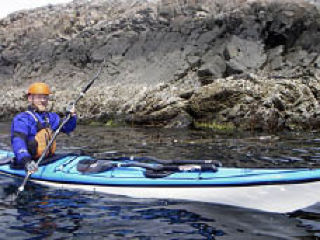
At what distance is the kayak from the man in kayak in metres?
0.44

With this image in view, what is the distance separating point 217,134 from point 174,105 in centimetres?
410

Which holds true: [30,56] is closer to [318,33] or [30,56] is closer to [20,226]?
[318,33]

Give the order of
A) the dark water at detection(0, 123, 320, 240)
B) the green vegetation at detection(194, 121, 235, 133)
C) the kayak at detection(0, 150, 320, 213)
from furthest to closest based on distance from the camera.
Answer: the green vegetation at detection(194, 121, 235, 133), the kayak at detection(0, 150, 320, 213), the dark water at detection(0, 123, 320, 240)

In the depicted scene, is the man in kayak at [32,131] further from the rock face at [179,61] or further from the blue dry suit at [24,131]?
the rock face at [179,61]

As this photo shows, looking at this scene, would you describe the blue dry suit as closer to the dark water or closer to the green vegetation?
the dark water

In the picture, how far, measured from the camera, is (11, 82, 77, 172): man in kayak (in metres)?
6.24

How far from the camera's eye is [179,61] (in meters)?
24.8

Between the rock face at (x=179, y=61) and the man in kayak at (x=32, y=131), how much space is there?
35.2 feet

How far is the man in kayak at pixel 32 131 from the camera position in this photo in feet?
20.5

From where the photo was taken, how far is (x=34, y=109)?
22.7 feet

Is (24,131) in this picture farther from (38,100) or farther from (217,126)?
(217,126)

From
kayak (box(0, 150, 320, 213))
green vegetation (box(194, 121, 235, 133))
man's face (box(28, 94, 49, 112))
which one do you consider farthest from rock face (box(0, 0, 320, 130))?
man's face (box(28, 94, 49, 112))

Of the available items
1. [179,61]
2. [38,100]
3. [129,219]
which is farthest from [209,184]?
[179,61]

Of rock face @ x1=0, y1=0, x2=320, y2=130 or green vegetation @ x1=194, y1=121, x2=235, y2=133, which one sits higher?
rock face @ x1=0, y1=0, x2=320, y2=130
